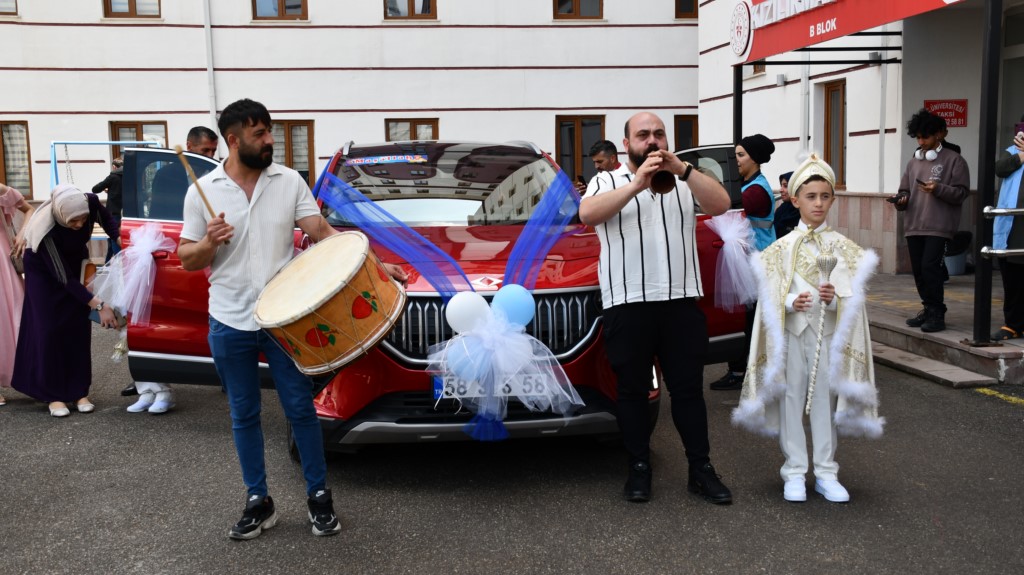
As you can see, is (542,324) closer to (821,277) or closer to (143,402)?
(821,277)

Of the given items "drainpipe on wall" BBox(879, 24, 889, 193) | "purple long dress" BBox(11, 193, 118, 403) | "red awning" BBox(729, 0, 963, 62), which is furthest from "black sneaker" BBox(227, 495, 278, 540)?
"drainpipe on wall" BBox(879, 24, 889, 193)

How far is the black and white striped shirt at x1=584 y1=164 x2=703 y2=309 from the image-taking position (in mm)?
4406

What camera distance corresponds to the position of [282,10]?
712 inches

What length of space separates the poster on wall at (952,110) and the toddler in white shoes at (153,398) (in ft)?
28.7

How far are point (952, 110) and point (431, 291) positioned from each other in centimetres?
866

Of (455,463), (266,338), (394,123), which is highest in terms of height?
(394,123)

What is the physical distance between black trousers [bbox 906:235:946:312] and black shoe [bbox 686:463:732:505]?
3872 millimetres

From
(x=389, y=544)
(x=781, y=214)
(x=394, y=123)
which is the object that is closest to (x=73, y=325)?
(x=389, y=544)

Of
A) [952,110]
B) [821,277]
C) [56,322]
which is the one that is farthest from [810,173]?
[952,110]

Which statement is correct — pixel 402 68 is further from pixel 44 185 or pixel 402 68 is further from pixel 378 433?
pixel 378 433

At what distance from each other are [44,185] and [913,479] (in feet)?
56.2

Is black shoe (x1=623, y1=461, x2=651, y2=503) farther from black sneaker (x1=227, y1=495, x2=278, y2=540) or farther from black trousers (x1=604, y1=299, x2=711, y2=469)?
black sneaker (x1=227, y1=495, x2=278, y2=540)

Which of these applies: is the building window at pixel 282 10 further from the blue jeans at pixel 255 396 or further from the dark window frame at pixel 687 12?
the blue jeans at pixel 255 396

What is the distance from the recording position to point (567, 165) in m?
18.8
